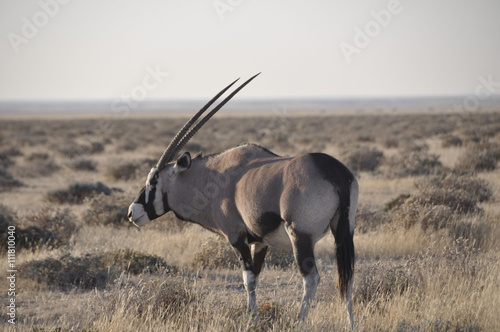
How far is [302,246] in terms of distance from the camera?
4.75 meters

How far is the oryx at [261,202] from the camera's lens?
477cm

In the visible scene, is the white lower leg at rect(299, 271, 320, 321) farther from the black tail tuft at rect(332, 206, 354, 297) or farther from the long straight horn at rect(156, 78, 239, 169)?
the long straight horn at rect(156, 78, 239, 169)

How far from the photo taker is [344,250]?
16.0 feet

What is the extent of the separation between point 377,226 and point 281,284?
11.0 feet

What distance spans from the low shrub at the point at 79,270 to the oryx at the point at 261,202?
179 centimetres

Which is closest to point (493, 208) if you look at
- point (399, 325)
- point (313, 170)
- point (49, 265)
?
point (399, 325)

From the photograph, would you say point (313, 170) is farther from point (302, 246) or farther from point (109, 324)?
point (109, 324)

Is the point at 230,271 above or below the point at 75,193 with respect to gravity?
below

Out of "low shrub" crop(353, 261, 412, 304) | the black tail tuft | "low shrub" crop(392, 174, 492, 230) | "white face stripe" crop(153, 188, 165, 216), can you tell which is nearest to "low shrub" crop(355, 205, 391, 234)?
"low shrub" crop(392, 174, 492, 230)

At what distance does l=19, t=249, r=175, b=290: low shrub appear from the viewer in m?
7.46

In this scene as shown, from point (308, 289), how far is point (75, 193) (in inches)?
454

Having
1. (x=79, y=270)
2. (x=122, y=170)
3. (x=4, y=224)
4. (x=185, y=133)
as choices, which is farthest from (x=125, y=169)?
(x=185, y=133)

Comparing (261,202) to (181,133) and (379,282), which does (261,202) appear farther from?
(379,282)

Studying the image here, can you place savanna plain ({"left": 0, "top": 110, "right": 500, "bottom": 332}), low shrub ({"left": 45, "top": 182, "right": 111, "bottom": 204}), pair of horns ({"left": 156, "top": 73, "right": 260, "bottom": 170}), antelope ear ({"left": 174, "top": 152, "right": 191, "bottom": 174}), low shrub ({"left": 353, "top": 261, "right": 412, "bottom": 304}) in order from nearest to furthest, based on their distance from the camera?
1. savanna plain ({"left": 0, "top": 110, "right": 500, "bottom": 332})
2. pair of horns ({"left": 156, "top": 73, "right": 260, "bottom": 170})
3. antelope ear ({"left": 174, "top": 152, "right": 191, "bottom": 174})
4. low shrub ({"left": 353, "top": 261, "right": 412, "bottom": 304})
5. low shrub ({"left": 45, "top": 182, "right": 111, "bottom": 204})
